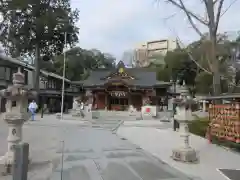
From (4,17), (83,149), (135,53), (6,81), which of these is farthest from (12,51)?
(135,53)

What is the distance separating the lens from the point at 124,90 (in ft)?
138

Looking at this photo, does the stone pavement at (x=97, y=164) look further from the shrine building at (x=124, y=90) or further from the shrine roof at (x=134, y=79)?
the shrine roof at (x=134, y=79)

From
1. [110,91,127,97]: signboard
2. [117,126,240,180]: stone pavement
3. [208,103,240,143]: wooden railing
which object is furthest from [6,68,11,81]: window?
[208,103,240,143]: wooden railing

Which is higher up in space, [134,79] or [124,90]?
[134,79]

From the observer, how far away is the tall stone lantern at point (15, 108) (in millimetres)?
7184

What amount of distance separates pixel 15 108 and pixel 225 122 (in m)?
8.82

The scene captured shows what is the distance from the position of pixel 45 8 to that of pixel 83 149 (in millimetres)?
40290

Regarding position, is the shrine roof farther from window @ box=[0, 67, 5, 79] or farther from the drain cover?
the drain cover

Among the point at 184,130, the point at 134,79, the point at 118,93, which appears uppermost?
the point at 134,79

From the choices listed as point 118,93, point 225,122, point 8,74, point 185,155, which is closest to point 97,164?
point 185,155

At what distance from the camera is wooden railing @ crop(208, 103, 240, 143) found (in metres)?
11.5

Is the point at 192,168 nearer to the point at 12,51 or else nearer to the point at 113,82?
the point at 113,82

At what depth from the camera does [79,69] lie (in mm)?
64500

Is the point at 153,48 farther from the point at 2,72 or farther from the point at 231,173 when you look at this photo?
the point at 231,173
